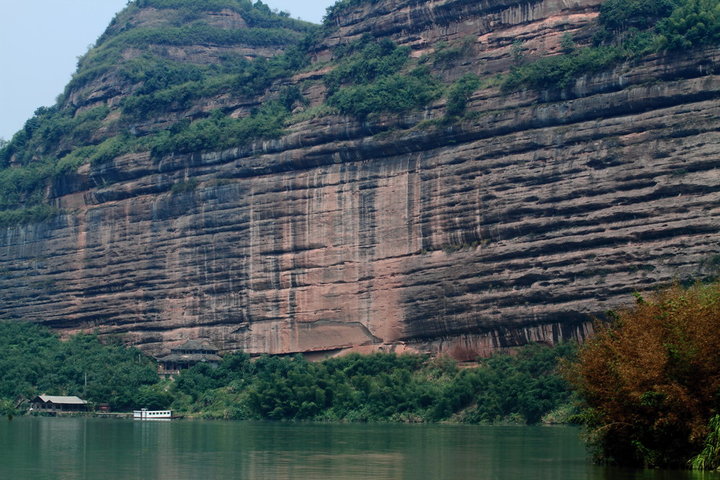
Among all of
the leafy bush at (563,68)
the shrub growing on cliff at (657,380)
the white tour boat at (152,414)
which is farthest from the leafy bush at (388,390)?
the shrub growing on cliff at (657,380)

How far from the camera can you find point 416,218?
69250mm

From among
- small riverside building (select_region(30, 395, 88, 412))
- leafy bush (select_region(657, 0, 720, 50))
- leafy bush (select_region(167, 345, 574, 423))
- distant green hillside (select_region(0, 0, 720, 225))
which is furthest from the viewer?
small riverside building (select_region(30, 395, 88, 412))

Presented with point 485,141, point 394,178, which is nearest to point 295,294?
point 394,178

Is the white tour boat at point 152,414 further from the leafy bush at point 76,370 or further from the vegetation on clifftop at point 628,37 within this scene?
the vegetation on clifftop at point 628,37

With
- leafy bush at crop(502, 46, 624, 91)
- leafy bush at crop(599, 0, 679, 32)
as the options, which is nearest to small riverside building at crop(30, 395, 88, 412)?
leafy bush at crop(502, 46, 624, 91)

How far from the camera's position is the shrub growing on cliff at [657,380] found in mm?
29547

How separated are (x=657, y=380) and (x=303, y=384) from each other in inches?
1375

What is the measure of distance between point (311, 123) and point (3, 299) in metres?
24.8

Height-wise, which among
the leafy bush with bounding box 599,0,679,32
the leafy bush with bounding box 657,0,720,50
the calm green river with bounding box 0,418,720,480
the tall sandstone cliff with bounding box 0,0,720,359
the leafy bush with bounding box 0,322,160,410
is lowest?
the calm green river with bounding box 0,418,720,480

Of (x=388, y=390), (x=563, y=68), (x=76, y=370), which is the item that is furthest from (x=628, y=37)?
(x=76, y=370)

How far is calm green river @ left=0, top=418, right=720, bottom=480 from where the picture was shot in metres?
32.8

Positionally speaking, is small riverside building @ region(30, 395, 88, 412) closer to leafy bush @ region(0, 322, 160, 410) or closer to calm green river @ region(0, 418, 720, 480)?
leafy bush @ region(0, 322, 160, 410)

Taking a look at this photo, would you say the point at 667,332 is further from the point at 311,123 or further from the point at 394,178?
the point at 311,123

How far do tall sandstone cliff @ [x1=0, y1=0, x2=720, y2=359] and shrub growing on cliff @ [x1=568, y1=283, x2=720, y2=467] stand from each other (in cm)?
2792
